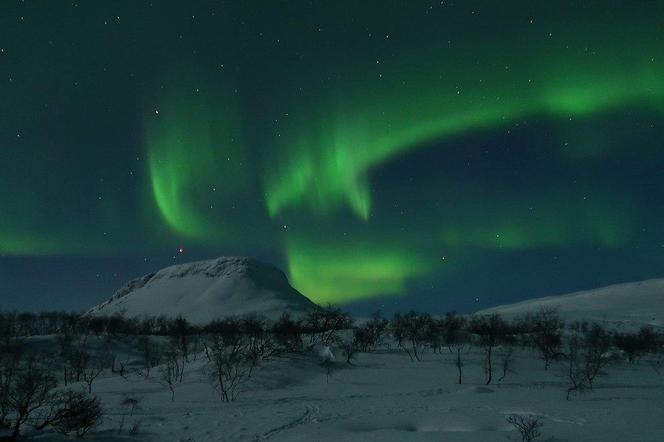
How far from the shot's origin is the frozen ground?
88.7ft

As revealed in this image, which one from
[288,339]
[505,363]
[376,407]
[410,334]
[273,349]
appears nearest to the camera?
[376,407]

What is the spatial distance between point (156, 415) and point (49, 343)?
286 feet

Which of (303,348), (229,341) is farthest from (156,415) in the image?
(229,341)

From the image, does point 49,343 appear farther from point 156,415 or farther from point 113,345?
point 156,415

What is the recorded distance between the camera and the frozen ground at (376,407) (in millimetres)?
27047

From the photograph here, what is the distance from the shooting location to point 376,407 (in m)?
38.7

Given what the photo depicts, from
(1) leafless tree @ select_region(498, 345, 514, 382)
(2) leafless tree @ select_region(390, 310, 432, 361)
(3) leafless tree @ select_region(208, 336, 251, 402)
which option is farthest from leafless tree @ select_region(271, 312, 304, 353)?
(1) leafless tree @ select_region(498, 345, 514, 382)

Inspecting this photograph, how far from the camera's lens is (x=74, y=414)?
78.6 feet

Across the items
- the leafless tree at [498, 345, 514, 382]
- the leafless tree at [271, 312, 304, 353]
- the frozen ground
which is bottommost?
the leafless tree at [498, 345, 514, 382]

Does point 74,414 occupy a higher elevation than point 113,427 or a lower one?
higher

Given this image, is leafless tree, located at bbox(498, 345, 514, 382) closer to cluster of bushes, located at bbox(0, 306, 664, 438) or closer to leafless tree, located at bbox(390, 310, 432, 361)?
cluster of bushes, located at bbox(0, 306, 664, 438)

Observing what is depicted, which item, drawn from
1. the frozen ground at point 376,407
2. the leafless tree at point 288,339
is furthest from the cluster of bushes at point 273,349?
the frozen ground at point 376,407

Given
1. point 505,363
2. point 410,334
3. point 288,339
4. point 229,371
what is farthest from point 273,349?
point 410,334

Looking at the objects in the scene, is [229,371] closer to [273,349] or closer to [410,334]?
[273,349]
